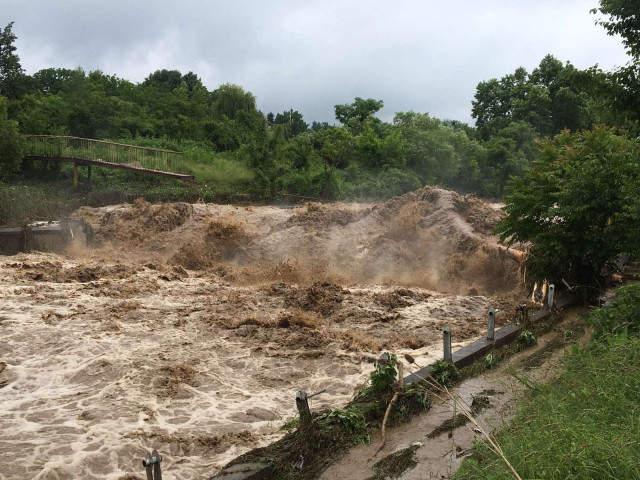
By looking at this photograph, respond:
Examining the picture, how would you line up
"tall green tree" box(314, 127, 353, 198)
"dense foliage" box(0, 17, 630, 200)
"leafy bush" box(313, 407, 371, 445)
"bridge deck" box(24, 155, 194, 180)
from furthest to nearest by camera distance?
1. "tall green tree" box(314, 127, 353, 198)
2. "dense foliage" box(0, 17, 630, 200)
3. "bridge deck" box(24, 155, 194, 180)
4. "leafy bush" box(313, 407, 371, 445)

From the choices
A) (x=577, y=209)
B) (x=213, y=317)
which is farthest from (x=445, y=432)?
(x=213, y=317)

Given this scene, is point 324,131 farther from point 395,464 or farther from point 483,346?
point 395,464

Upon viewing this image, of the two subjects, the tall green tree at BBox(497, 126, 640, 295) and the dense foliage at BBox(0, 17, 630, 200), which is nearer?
the tall green tree at BBox(497, 126, 640, 295)

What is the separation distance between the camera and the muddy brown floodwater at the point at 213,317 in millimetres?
6642

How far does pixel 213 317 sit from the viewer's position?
441 inches

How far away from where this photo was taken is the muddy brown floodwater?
6642 millimetres

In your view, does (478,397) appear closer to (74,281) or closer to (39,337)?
(39,337)

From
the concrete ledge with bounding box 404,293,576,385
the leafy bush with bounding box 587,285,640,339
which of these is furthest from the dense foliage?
the leafy bush with bounding box 587,285,640,339

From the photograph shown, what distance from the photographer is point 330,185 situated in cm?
2759

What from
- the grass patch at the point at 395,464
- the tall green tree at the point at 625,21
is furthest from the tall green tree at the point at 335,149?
the grass patch at the point at 395,464

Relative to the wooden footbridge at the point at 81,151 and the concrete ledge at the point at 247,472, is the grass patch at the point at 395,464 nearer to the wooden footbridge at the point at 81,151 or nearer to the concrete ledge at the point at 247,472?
the concrete ledge at the point at 247,472

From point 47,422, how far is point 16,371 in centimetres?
203

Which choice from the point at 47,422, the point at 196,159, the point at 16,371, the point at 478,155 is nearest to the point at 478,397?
the point at 47,422

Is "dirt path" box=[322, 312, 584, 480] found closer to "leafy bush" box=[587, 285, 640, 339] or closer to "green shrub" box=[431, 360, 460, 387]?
"green shrub" box=[431, 360, 460, 387]
